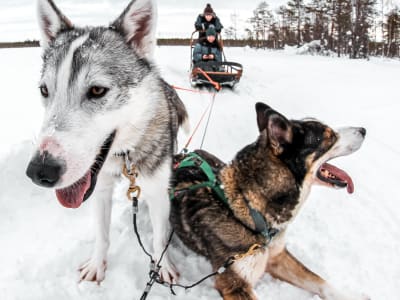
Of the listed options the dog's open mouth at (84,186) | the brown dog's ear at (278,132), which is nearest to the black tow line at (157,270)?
the dog's open mouth at (84,186)

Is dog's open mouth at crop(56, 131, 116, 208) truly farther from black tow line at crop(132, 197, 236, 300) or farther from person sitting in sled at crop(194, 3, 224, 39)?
person sitting in sled at crop(194, 3, 224, 39)

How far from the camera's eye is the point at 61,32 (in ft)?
6.64

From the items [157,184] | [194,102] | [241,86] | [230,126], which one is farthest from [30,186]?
[241,86]

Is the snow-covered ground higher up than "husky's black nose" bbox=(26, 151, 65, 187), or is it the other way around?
"husky's black nose" bbox=(26, 151, 65, 187)

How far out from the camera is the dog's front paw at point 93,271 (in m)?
2.20

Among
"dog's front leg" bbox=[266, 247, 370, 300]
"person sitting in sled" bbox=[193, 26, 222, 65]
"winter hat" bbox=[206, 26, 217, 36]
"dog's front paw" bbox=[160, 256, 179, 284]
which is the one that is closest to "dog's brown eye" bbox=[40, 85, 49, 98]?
"dog's front paw" bbox=[160, 256, 179, 284]

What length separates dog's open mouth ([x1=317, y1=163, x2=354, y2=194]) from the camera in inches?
88.7

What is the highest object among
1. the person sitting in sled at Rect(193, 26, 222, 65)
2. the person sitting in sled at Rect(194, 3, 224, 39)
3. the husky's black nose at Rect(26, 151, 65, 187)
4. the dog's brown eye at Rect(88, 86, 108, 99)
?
the person sitting in sled at Rect(194, 3, 224, 39)

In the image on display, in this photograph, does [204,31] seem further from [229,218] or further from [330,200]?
[229,218]

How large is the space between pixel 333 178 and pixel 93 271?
170cm

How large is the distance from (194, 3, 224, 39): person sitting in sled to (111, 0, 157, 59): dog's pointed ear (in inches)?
283

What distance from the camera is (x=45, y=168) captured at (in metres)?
1.34

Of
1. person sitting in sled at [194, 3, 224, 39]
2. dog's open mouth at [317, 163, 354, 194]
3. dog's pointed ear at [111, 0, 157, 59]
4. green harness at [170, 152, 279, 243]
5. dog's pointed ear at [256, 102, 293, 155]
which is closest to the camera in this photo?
dog's pointed ear at [111, 0, 157, 59]

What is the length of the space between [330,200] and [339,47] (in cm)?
2675
